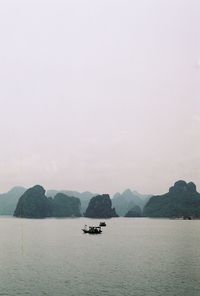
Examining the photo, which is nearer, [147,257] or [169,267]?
[169,267]

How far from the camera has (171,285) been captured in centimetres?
5938

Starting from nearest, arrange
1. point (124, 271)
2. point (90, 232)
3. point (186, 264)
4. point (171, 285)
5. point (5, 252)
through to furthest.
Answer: point (171, 285) → point (124, 271) → point (186, 264) → point (5, 252) → point (90, 232)

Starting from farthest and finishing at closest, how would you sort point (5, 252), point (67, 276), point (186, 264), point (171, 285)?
point (5, 252)
point (186, 264)
point (67, 276)
point (171, 285)

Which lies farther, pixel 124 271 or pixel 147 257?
pixel 147 257

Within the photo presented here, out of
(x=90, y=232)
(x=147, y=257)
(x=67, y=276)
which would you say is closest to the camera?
(x=67, y=276)

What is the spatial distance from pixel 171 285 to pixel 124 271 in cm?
1337

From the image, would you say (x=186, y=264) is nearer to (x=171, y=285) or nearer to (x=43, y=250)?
(x=171, y=285)

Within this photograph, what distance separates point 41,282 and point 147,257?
35.3 m

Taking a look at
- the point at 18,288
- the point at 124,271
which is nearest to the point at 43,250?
the point at 124,271

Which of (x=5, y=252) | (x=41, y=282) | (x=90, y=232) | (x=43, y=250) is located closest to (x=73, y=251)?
(x=43, y=250)

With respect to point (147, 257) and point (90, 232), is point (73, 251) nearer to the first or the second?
point (147, 257)

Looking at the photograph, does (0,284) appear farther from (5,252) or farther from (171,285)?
(5,252)

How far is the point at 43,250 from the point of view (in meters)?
106

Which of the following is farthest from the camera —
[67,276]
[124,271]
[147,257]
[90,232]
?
[90,232]
